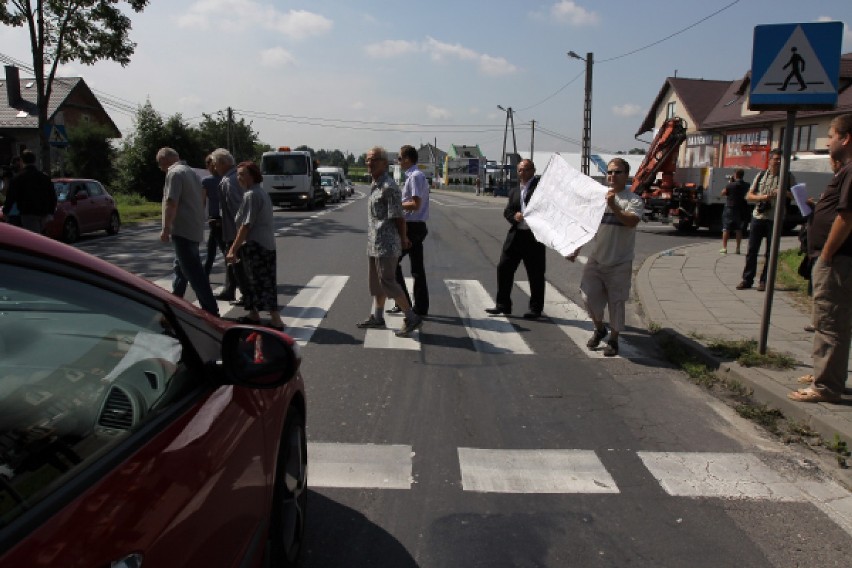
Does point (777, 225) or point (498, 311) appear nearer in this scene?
point (777, 225)

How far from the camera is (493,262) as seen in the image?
13.3 m

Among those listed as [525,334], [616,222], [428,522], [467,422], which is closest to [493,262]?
[525,334]

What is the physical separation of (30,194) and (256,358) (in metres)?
9.56

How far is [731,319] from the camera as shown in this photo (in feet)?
25.4

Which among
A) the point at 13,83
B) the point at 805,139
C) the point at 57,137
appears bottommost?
the point at 57,137

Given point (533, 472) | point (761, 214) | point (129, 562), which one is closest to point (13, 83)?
point (761, 214)

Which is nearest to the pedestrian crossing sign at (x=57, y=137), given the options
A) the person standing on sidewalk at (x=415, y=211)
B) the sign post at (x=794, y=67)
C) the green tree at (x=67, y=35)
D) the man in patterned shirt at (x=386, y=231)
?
the green tree at (x=67, y=35)

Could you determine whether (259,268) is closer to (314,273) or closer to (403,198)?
(403,198)

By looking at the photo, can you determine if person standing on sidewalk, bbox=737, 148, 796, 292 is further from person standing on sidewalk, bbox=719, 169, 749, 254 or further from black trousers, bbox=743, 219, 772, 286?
person standing on sidewalk, bbox=719, 169, 749, 254

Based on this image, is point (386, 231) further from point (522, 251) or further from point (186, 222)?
point (186, 222)

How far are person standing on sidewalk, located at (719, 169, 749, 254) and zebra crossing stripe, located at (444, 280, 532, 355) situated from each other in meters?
6.30

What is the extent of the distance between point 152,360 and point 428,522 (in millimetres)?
1801

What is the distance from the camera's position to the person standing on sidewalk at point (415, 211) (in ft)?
Answer: 23.7

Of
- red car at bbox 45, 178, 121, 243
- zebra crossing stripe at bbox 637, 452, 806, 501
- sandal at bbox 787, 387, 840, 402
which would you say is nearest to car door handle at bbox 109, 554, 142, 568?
zebra crossing stripe at bbox 637, 452, 806, 501
